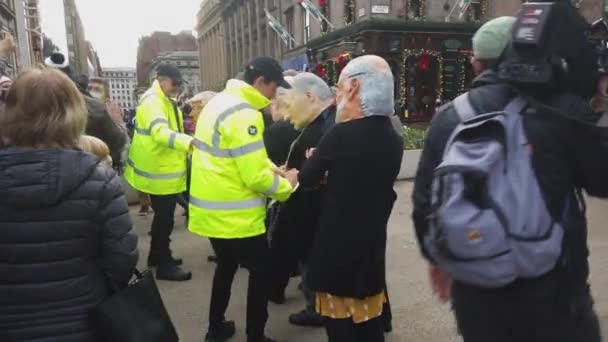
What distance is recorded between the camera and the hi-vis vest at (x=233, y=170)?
2939 millimetres

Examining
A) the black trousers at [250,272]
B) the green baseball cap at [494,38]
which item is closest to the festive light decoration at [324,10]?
the black trousers at [250,272]

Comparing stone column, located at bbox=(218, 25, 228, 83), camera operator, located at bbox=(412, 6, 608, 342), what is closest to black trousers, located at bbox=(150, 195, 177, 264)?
camera operator, located at bbox=(412, 6, 608, 342)

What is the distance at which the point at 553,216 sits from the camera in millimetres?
1483

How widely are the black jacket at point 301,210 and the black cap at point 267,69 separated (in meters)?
0.46

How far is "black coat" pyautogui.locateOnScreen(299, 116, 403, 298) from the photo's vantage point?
8.33 feet

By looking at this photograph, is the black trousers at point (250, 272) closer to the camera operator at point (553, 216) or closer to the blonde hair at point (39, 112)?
the blonde hair at point (39, 112)

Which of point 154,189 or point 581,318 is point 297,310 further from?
point 581,318

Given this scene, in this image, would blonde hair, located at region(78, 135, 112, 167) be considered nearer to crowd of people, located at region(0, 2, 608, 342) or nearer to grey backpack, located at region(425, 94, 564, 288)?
crowd of people, located at region(0, 2, 608, 342)

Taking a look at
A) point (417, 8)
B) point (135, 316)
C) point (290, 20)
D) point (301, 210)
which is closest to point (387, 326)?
point (301, 210)

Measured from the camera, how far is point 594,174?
150cm

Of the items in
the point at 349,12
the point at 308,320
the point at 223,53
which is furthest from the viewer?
the point at 223,53

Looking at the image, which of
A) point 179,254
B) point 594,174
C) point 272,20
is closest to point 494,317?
point 594,174

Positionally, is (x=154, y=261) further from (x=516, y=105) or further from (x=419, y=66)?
(x=419, y=66)

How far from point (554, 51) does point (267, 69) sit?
198cm
